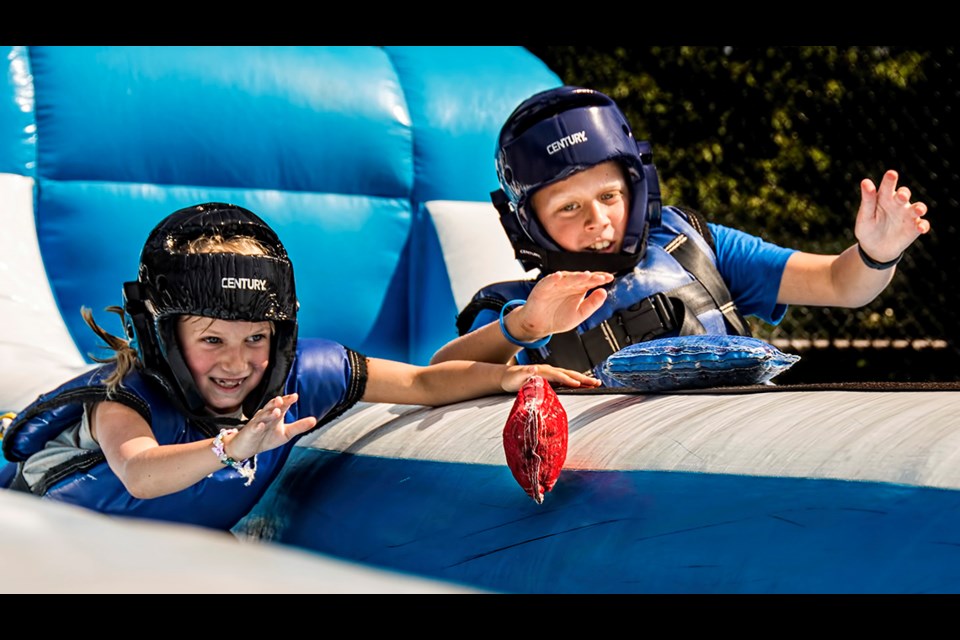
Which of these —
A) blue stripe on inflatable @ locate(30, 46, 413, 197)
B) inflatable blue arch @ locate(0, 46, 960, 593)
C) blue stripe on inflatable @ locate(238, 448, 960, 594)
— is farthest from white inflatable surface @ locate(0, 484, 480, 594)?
blue stripe on inflatable @ locate(30, 46, 413, 197)

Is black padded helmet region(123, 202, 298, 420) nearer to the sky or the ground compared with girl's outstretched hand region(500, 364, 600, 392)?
nearer to the sky

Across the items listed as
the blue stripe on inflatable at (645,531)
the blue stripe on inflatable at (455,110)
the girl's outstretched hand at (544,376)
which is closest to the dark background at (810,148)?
the blue stripe on inflatable at (455,110)

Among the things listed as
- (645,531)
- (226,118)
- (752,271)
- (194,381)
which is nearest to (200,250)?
(194,381)

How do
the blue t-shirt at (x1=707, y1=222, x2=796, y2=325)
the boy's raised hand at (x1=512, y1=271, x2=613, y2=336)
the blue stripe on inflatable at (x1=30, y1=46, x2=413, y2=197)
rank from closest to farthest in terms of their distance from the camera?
the boy's raised hand at (x1=512, y1=271, x2=613, y2=336) < the blue t-shirt at (x1=707, y1=222, x2=796, y2=325) < the blue stripe on inflatable at (x1=30, y1=46, x2=413, y2=197)

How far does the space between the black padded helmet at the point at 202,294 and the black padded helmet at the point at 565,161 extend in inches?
23.2

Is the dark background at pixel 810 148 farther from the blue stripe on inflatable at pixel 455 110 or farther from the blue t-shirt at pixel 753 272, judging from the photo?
the blue t-shirt at pixel 753 272

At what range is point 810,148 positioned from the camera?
6.32 metres

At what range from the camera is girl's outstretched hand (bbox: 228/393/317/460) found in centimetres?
174

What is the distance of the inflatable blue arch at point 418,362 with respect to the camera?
144cm

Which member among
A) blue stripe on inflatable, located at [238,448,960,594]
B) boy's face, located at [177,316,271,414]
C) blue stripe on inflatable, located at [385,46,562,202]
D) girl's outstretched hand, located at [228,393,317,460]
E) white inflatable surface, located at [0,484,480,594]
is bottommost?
blue stripe on inflatable, located at [238,448,960,594]

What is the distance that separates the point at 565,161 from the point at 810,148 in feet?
13.7

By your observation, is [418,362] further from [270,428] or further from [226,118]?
[270,428]

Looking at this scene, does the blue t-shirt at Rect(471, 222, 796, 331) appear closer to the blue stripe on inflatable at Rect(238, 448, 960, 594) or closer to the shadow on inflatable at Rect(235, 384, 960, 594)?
the shadow on inflatable at Rect(235, 384, 960, 594)

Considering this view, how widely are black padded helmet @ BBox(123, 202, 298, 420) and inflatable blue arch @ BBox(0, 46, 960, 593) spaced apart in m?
0.26
